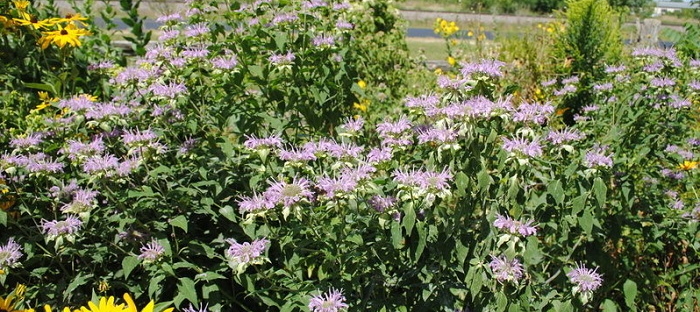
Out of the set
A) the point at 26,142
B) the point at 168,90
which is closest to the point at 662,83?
the point at 168,90

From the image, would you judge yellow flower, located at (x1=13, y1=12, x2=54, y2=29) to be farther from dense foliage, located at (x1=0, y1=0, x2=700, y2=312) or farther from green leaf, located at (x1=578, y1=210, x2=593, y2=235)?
green leaf, located at (x1=578, y1=210, x2=593, y2=235)

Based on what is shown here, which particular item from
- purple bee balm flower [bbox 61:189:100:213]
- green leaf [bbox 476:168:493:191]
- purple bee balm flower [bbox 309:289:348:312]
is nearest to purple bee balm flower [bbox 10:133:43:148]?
purple bee balm flower [bbox 61:189:100:213]

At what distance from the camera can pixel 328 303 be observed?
161 cm

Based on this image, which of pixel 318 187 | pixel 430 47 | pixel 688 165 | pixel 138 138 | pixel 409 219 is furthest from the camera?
pixel 430 47

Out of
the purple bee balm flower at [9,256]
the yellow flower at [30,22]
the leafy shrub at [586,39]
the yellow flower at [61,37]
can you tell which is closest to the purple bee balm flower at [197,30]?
the yellow flower at [61,37]

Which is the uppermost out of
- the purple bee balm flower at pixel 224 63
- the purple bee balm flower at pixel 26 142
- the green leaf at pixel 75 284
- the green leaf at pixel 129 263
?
the purple bee balm flower at pixel 224 63

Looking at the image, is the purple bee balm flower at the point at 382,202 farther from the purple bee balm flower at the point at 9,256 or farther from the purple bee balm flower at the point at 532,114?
the purple bee balm flower at the point at 9,256

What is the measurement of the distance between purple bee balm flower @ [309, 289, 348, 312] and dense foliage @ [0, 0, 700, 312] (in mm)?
65

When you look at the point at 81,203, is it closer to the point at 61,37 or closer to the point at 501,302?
the point at 61,37

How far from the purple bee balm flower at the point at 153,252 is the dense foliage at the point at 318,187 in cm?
1

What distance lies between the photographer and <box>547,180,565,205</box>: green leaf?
1807 millimetres

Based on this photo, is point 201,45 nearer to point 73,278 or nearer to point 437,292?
point 73,278

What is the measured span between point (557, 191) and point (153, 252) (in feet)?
4.16

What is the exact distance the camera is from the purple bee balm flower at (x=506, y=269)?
5.47 ft
